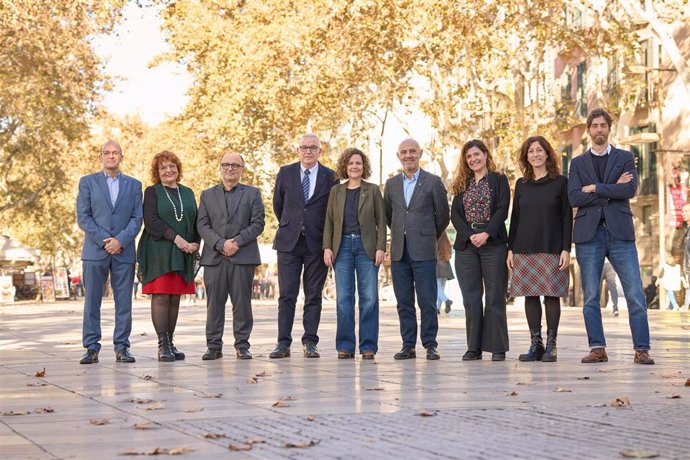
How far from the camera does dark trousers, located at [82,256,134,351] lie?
14.1 metres

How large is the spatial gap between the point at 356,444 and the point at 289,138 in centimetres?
4572

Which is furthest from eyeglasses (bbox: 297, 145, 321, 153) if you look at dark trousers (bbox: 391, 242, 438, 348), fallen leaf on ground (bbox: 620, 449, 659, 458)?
fallen leaf on ground (bbox: 620, 449, 659, 458)

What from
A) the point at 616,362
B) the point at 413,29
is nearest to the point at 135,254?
the point at 616,362

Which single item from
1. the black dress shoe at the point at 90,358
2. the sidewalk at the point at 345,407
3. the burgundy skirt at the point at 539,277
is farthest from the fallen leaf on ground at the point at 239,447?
the black dress shoe at the point at 90,358

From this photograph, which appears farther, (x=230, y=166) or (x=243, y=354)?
(x=230, y=166)

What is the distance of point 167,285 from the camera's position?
14.3m

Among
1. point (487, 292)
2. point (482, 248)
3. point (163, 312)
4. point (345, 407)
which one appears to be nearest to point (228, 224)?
point (163, 312)

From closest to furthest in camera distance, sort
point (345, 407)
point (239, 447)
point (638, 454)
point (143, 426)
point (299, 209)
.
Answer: point (638, 454) → point (239, 447) → point (143, 426) → point (345, 407) → point (299, 209)

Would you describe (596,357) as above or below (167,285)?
below

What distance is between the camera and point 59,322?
88.8 ft

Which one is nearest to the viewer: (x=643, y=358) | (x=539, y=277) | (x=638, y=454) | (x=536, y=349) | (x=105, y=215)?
(x=638, y=454)

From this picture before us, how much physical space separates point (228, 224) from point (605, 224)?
12.1ft

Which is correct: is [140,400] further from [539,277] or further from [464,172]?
[464,172]

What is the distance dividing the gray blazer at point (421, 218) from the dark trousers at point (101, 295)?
2.53 metres
